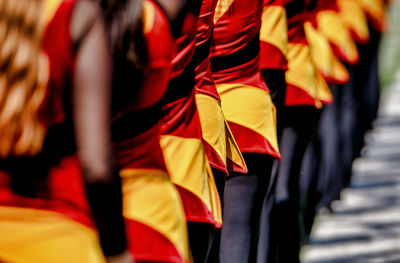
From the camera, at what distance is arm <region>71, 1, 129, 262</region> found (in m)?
1.64

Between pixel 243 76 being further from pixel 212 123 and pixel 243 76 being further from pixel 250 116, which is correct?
pixel 212 123

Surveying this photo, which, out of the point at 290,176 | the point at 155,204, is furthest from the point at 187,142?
the point at 290,176

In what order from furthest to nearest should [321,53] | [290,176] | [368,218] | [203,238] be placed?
[368,218]
[321,53]
[290,176]
[203,238]

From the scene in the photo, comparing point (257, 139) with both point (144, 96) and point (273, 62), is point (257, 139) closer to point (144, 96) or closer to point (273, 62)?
point (273, 62)

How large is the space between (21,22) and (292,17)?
7.00 feet

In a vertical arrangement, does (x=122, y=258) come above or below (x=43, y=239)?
below

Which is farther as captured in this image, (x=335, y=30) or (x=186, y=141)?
(x=335, y=30)

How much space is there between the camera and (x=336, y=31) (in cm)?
491

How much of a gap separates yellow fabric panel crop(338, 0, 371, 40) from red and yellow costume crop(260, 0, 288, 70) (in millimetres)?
2042

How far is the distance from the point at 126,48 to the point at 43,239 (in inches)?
18.0

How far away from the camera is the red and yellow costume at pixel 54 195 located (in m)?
1.59

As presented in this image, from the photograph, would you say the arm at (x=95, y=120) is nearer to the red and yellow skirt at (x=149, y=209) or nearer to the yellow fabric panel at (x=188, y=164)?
the red and yellow skirt at (x=149, y=209)

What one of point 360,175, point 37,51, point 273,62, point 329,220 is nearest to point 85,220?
point 37,51

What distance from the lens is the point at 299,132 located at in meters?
3.81
